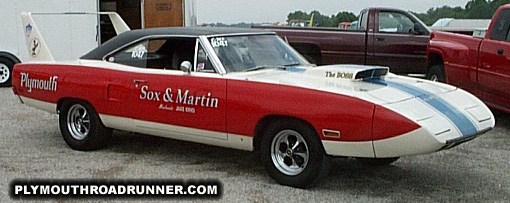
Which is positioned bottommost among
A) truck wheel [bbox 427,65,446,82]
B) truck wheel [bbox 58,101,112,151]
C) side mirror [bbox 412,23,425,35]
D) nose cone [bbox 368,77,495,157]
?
truck wheel [bbox 58,101,112,151]

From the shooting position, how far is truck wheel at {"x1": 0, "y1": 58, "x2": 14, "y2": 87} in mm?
12578

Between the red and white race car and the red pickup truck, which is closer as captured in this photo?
the red and white race car

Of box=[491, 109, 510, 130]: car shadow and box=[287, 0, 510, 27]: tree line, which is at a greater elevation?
box=[287, 0, 510, 27]: tree line

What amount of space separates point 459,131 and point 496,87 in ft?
12.0

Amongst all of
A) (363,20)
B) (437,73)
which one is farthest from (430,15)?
(437,73)

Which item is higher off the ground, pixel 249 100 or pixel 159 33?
pixel 159 33

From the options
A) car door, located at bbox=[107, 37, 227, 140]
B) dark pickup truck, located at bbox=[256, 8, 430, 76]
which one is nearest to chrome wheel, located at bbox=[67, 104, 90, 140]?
car door, located at bbox=[107, 37, 227, 140]

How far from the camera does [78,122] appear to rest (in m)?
7.26

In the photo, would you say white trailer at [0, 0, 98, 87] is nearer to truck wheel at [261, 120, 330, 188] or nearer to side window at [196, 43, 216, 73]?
side window at [196, 43, 216, 73]

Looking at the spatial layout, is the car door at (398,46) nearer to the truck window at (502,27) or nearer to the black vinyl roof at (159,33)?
the truck window at (502,27)

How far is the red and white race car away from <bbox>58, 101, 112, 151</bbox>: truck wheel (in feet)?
0.04

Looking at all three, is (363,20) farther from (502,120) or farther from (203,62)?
(203,62)

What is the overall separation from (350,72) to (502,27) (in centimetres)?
379

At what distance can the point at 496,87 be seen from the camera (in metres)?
8.58
